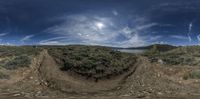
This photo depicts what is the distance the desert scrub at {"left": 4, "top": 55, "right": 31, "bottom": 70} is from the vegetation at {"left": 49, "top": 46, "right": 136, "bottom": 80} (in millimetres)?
3507

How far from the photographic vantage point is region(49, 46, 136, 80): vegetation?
43.8 meters

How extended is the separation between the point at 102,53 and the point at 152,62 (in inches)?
272

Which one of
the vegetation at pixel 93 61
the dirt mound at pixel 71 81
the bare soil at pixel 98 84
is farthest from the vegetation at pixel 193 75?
the vegetation at pixel 93 61

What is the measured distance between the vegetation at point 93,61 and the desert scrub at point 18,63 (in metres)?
3.51

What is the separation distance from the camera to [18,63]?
4475 cm

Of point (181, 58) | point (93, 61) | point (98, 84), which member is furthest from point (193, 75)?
point (93, 61)

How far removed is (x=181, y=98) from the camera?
3700cm

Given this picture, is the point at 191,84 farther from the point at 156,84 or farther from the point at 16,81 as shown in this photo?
the point at 16,81

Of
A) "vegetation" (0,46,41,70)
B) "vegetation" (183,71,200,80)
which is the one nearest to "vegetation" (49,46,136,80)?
"vegetation" (0,46,41,70)

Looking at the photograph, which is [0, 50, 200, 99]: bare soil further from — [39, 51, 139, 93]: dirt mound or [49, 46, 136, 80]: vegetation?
[49, 46, 136, 80]: vegetation

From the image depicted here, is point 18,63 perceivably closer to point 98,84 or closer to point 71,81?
point 71,81

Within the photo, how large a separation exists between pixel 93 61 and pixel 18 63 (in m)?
9.55

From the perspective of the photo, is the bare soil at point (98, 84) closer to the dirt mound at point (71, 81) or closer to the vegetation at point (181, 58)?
the dirt mound at point (71, 81)

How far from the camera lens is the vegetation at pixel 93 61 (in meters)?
43.8
